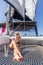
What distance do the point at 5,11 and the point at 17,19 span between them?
308cm

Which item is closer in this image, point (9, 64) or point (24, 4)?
point (9, 64)

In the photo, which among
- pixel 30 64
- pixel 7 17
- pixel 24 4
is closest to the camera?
pixel 30 64

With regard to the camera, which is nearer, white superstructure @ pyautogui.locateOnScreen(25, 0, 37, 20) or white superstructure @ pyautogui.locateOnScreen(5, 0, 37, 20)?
white superstructure @ pyautogui.locateOnScreen(5, 0, 37, 20)

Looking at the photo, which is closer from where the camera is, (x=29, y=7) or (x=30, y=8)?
(x=29, y=7)

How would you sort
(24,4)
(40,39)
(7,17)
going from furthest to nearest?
(24,4), (7,17), (40,39)

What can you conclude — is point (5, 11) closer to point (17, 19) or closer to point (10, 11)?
point (10, 11)

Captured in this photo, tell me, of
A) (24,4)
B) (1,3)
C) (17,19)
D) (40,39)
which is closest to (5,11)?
(1,3)

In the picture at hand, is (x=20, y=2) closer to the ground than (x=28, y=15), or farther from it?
farther from it

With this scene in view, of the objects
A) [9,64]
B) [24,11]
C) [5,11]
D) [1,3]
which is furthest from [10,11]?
[9,64]

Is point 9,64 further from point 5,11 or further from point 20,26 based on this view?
point 20,26

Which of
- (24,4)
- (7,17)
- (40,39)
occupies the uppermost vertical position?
(24,4)

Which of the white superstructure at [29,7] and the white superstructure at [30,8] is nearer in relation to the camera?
the white superstructure at [29,7]

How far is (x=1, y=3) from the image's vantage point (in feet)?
38.5

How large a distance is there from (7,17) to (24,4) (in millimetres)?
2425
